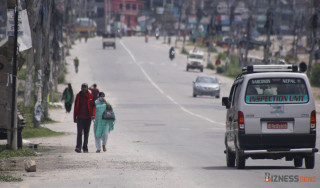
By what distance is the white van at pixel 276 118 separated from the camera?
1395 cm

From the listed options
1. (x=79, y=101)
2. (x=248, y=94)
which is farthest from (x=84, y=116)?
(x=248, y=94)

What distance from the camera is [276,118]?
13.9m

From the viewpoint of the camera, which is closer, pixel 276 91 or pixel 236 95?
pixel 276 91

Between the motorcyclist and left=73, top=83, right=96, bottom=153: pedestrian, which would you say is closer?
left=73, top=83, right=96, bottom=153: pedestrian

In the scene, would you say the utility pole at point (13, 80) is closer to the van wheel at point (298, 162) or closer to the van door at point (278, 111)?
the van door at point (278, 111)

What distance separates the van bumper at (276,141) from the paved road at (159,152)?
1.60 feet

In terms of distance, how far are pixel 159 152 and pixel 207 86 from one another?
34.8 m

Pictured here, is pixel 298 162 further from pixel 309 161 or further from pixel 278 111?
pixel 278 111

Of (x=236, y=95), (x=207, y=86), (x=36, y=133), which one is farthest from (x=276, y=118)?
(x=207, y=86)

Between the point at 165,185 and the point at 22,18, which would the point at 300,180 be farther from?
the point at 22,18

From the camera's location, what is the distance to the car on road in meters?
53.7

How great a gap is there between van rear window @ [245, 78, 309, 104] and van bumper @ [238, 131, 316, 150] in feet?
2.15

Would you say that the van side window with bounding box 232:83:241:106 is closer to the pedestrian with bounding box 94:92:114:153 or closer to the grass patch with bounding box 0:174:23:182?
the grass patch with bounding box 0:174:23:182

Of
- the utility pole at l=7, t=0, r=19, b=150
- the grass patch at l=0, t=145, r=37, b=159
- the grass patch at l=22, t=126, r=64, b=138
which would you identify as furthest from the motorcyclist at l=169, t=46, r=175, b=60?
the utility pole at l=7, t=0, r=19, b=150
